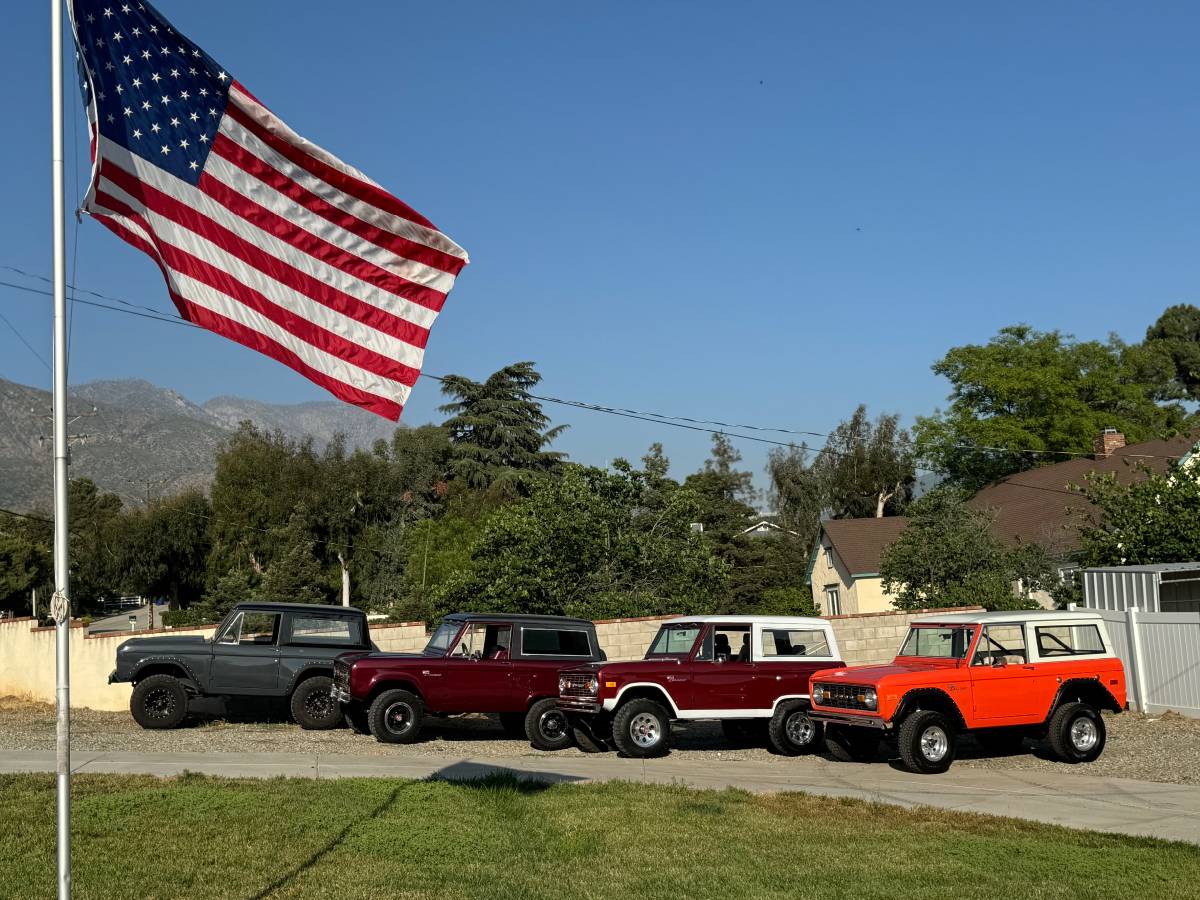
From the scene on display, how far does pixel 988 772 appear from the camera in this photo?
584 inches

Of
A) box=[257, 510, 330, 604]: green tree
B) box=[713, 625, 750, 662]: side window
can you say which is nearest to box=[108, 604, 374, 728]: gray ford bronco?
box=[713, 625, 750, 662]: side window

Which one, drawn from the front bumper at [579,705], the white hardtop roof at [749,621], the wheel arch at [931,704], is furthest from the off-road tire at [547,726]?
the wheel arch at [931,704]

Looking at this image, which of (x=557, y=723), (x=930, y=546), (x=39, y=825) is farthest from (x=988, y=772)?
(x=930, y=546)

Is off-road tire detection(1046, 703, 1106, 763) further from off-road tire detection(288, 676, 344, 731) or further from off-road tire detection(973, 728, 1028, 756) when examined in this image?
off-road tire detection(288, 676, 344, 731)

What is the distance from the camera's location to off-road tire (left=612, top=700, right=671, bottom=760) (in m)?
15.9

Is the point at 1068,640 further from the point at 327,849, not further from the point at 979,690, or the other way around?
the point at 327,849

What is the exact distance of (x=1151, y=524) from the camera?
78.2 ft

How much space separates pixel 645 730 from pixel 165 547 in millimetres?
55558

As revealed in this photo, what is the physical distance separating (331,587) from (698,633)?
48138 mm

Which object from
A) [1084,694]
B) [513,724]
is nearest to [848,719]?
[1084,694]

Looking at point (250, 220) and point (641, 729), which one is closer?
point (250, 220)

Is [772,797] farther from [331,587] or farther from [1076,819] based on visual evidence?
[331,587]

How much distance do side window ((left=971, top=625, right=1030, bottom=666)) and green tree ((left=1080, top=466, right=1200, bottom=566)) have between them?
9.88 metres

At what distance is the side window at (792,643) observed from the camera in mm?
16844
